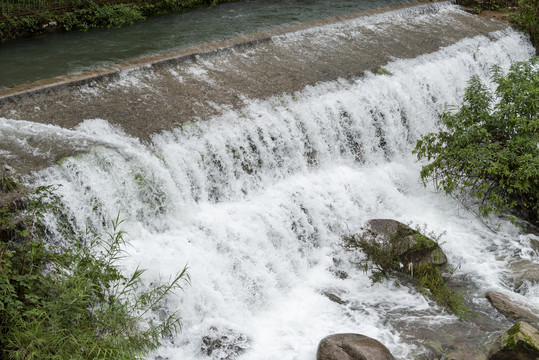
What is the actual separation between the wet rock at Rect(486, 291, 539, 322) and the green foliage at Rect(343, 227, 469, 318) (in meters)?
0.38

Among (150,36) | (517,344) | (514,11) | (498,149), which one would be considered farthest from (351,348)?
(514,11)

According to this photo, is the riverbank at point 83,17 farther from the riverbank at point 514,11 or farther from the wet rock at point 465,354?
the wet rock at point 465,354

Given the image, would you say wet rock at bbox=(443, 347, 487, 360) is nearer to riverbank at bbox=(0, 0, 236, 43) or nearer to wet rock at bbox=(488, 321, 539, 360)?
wet rock at bbox=(488, 321, 539, 360)

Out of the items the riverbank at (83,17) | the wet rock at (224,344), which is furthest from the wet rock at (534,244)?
the riverbank at (83,17)

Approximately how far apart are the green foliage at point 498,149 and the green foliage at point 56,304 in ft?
14.8

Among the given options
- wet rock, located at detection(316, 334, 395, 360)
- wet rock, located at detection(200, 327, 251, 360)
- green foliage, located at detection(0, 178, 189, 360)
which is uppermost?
green foliage, located at detection(0, 178, 189, 360)

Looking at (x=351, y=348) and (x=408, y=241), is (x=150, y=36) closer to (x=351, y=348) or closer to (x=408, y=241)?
(x=408, y=241)

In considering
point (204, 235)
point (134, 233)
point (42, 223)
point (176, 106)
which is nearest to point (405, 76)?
point (176, 106)

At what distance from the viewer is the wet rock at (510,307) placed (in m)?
5.91

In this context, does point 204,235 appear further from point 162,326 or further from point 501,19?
point 501,19

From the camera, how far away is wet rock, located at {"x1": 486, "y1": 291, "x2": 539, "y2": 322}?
591 centimetres

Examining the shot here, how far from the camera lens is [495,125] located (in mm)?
7371

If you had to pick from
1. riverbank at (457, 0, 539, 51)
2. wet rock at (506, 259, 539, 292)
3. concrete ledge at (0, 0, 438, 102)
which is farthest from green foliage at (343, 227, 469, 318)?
riverbank at (457, 0, 539, 51)

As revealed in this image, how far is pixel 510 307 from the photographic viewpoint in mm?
6020
